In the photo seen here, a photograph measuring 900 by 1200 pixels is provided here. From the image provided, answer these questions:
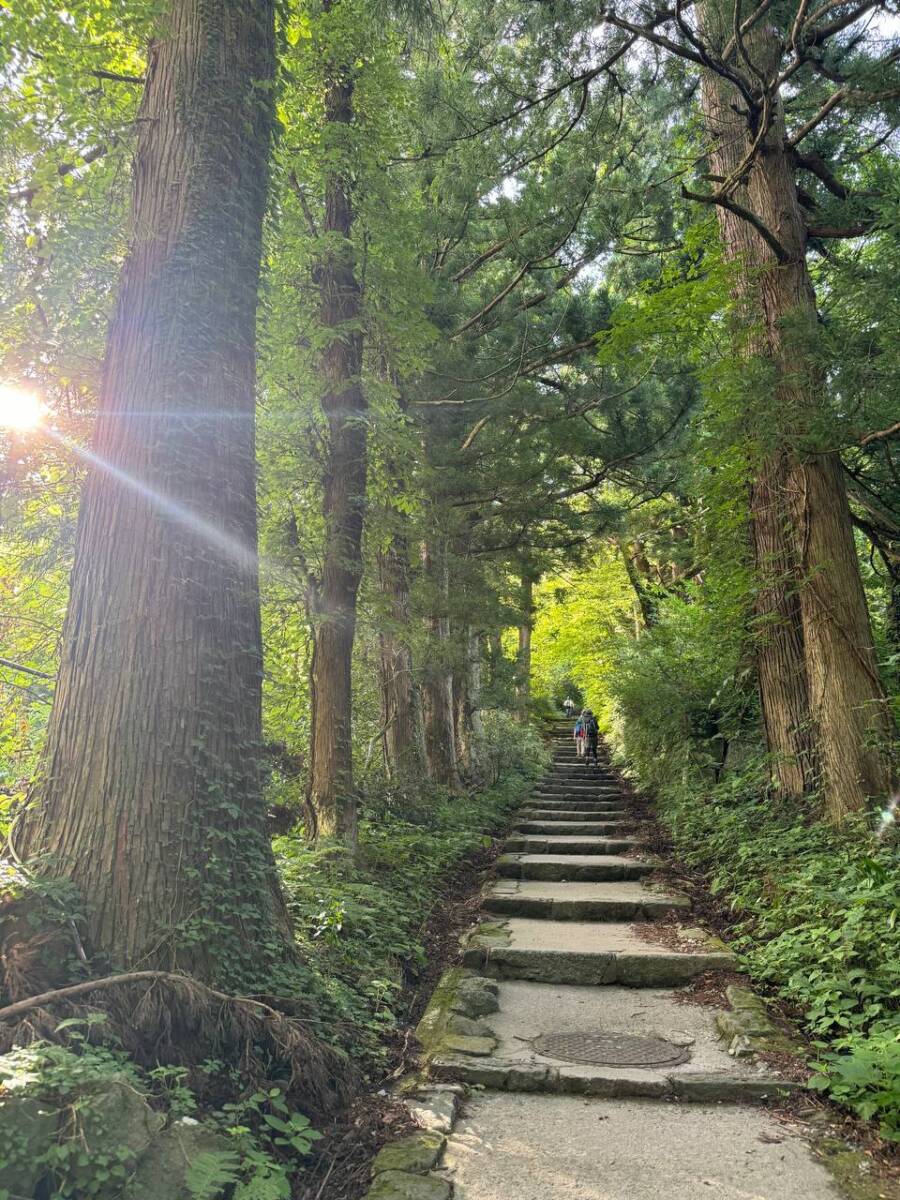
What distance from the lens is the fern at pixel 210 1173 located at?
219 cm

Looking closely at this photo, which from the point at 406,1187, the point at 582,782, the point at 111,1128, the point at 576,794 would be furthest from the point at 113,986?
the point at 582,782

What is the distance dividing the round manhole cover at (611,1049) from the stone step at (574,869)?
390 cm

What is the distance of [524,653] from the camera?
2253cm

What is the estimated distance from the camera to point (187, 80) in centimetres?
387

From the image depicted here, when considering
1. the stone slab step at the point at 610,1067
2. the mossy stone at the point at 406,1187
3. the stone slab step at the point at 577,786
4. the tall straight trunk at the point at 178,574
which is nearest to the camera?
the mossy stone at the point at 406,1187

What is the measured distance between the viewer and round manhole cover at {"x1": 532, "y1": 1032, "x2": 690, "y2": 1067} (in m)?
3.81

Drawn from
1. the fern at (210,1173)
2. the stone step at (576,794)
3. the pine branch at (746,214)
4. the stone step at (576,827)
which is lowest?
the fern at (210,1173)

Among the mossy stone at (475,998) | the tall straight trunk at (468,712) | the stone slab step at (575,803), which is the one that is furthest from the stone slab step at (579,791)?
the mossy stone at (475,998)

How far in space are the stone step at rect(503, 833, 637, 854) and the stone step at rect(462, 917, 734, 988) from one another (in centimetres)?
328

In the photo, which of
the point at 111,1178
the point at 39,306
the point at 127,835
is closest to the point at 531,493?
the point at 39,306

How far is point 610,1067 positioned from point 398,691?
636 cm

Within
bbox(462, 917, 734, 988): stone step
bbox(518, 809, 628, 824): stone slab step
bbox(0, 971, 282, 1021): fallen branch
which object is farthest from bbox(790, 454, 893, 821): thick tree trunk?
bbox(518, 809, 628, 824): stone slab step

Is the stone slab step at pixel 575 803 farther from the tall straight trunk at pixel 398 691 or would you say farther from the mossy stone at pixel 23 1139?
the mossy stone at pixel 23 1139

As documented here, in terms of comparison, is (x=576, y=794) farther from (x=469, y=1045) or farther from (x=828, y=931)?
(x=469, y=1045)
